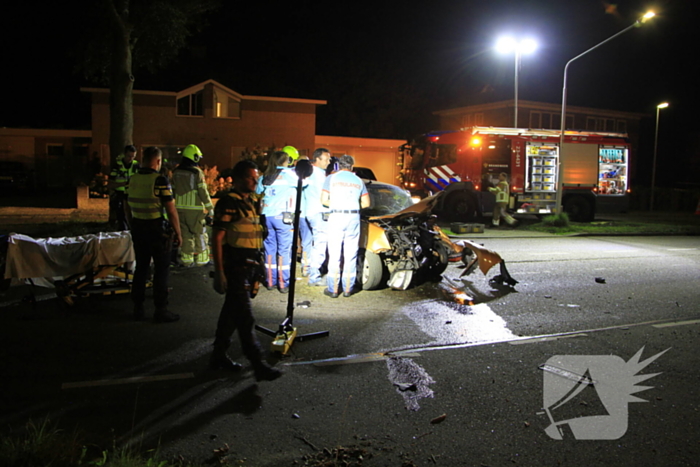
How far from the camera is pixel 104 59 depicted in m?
16.4

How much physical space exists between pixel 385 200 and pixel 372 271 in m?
1.36

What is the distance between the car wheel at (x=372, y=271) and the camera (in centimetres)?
757

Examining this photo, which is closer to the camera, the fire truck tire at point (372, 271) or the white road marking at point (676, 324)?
the white road marking at point (676, 324)

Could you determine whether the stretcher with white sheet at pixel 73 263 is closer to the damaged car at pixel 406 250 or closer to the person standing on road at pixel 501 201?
the damaged car at pixel 406 250

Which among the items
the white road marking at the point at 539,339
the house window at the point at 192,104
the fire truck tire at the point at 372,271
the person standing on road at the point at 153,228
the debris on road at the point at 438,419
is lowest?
the debris on road at the point at 438,419

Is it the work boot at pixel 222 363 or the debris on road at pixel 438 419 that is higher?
the work boot at pixel 222 363

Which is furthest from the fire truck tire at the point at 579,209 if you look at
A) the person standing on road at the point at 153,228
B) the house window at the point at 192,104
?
the person standing on road at the point at 153,228

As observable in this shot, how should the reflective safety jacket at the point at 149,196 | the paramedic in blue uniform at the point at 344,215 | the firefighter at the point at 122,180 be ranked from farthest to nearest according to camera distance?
the firefighter at the point at 122,180, the paramedic in blue uniform at the point at 344,215, the reflective safety jacket at the point at 149,196

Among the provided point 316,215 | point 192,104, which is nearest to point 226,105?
point 192,104

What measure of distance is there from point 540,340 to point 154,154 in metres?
4.54

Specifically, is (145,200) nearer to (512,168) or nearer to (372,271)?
(372,271)

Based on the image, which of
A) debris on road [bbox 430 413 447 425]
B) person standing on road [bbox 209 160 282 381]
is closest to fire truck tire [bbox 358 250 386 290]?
person standing on road [bbox 209 160 282 381]

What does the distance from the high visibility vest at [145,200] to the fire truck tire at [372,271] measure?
2937 mm

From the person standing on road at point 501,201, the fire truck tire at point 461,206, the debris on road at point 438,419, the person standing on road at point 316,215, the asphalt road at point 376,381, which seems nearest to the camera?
the asphalt road at point 376,381
